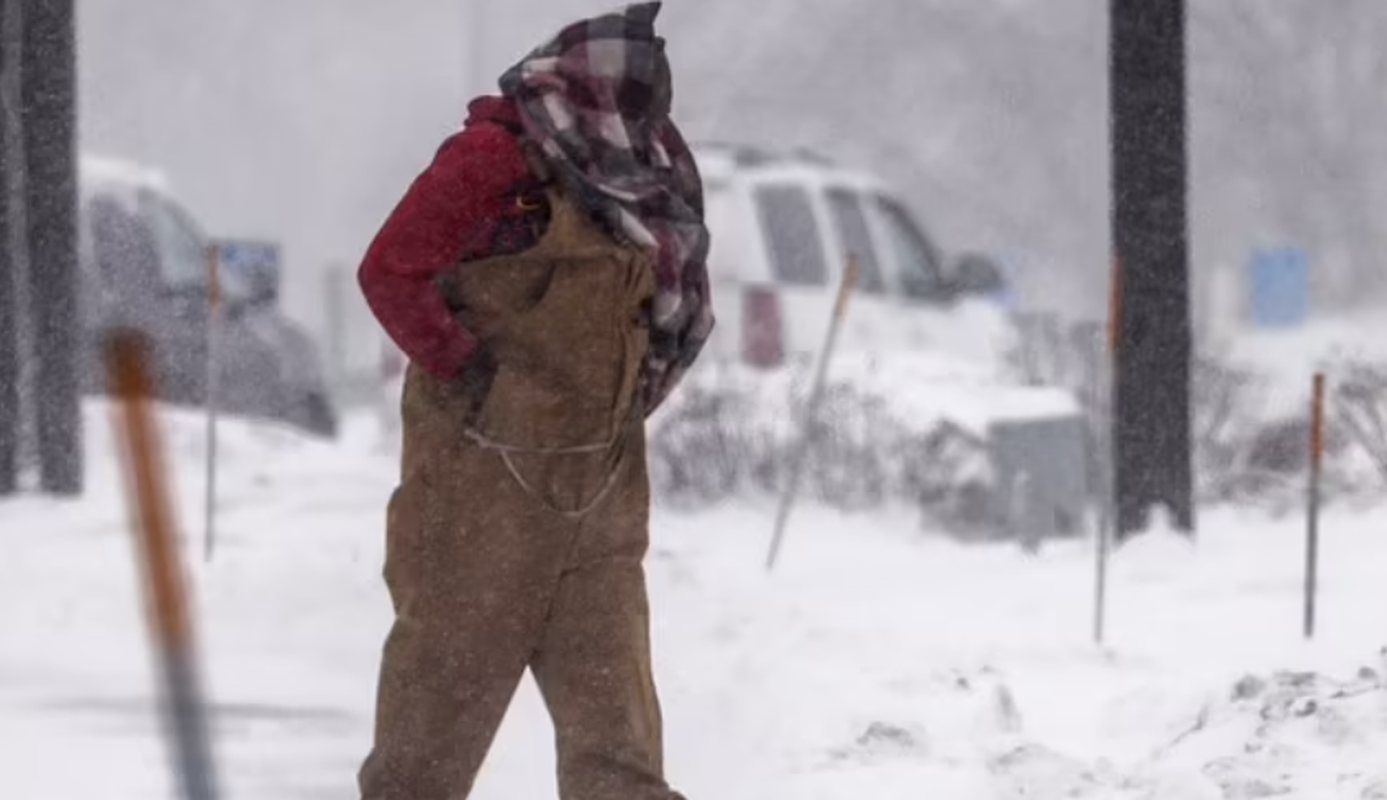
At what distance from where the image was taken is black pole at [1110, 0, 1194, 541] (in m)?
10.9

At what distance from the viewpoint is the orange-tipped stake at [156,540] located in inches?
113

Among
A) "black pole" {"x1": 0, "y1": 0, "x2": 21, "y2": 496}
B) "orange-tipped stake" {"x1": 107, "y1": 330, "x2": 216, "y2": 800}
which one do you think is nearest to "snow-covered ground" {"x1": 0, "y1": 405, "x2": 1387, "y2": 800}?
"black pole" {"x1": 0, "y1": 0, "x2": 21, "y2": 496}

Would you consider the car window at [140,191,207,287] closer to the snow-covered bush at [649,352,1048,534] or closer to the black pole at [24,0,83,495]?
the black pole at [24,0,83,495]

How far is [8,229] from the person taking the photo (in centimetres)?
1242

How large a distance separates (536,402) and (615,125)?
453 mm

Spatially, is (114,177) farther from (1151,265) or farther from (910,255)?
(1151,265)

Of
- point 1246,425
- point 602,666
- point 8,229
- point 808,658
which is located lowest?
point 808,658

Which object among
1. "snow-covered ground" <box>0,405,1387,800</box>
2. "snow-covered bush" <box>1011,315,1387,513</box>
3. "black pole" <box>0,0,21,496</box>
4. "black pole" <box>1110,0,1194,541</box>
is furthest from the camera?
"snow-covered bush" <box>1011,315,1387,513</box>

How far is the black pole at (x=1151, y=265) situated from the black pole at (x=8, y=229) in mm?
4343

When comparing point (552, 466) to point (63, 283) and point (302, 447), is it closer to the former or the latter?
point (63, 283)

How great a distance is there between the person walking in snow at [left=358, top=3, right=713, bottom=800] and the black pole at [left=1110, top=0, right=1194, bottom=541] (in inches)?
239

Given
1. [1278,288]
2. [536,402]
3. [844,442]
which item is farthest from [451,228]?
[1278,288]

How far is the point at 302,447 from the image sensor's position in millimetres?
13445

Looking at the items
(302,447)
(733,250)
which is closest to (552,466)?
(302,447)
